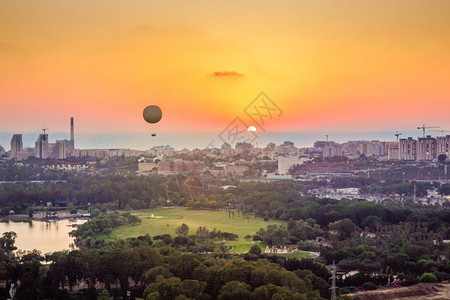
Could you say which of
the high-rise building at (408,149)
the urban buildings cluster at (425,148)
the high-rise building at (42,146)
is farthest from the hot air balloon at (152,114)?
the high-rise building at (42,146)

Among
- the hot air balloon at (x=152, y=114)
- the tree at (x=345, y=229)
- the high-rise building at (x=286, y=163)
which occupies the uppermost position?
the hot air balloon at (x=152, y=114)

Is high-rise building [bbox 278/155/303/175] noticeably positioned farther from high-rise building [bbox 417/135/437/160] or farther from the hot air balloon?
the hot air balloon

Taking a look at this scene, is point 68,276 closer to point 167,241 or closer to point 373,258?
point 167,241

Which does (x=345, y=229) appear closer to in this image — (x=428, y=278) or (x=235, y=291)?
(x=428, y=278)

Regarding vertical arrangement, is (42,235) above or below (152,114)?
below

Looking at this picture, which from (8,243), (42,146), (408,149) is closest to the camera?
(8,243)

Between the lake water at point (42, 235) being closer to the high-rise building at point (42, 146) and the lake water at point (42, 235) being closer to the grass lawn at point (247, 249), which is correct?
the grass lawn at point (247, 249)

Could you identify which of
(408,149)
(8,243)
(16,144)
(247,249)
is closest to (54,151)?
(16,144)

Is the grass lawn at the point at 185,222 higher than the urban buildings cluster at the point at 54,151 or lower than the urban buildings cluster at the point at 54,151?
lower
